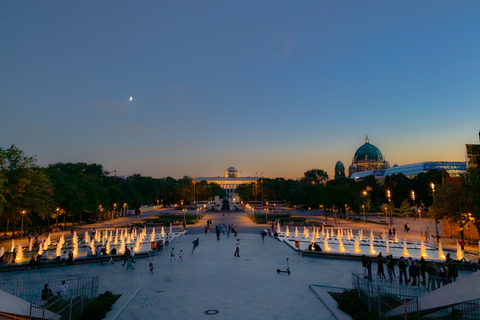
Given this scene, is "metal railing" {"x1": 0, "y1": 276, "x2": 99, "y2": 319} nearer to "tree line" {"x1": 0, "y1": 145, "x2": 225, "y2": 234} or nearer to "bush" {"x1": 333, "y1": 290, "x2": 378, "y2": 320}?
"bush" {"x1": 333, "y1": 290, "x2": 378, "y2": 320}

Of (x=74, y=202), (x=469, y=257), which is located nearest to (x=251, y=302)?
(x=469, y=257)

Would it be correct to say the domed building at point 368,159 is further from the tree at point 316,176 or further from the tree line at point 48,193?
the tree line at point 48,193

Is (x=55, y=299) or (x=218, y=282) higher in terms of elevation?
(x=55, y=299)

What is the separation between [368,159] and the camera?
187 metres

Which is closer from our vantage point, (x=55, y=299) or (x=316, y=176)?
(x=55, y=299)

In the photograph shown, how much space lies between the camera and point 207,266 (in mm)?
20500

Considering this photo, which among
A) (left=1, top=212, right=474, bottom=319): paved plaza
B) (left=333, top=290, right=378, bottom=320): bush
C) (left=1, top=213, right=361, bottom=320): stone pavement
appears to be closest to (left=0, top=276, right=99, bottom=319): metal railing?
(left=1, top=212, right=474, bottom=319): paved plaza

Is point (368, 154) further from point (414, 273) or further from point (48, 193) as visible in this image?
point (414, 273)

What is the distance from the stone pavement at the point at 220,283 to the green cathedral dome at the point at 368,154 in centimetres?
17772

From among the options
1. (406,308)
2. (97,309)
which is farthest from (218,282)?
(406,308)

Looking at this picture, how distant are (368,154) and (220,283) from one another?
621ft

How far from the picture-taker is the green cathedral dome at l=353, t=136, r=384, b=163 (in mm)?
186625

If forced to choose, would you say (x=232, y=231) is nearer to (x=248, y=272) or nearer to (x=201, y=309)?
Result: (x=248, y=272)

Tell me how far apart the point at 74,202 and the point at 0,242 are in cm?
1289
